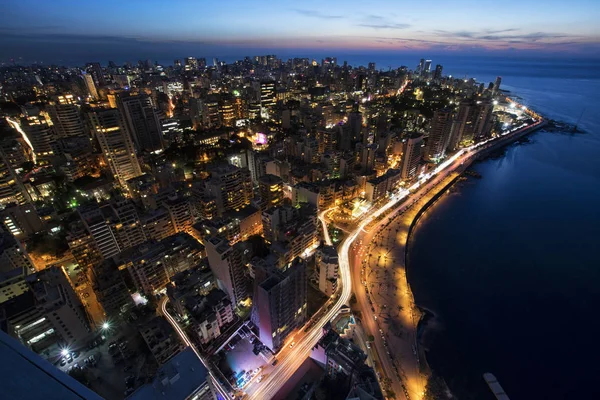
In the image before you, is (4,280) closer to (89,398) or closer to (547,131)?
(89,398)

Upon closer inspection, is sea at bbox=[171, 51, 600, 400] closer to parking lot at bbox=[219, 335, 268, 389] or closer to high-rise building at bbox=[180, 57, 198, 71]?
parking lot at bbox=[219, 335, 268, 389]

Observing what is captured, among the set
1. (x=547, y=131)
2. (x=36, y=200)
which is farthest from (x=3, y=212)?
(x=547, y=131)

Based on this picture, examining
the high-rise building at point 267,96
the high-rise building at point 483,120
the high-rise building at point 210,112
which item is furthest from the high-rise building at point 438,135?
the high-rise building at point 210,112

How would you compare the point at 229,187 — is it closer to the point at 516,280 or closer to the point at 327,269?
the point at 327,269

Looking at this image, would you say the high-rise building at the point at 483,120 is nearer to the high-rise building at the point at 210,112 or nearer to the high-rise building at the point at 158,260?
→ the high-rise building at the point at 210,112

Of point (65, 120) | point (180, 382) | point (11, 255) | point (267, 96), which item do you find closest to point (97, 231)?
point (11, 255)
